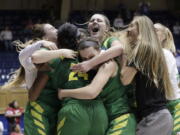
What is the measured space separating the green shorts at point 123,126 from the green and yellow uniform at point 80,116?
0.07 meters

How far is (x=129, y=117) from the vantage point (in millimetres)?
3689

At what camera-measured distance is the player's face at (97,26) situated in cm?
401

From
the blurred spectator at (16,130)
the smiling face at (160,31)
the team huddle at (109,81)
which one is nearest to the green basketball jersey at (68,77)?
the team huddle at (109,81)

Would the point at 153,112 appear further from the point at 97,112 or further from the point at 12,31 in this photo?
the point at 12,31

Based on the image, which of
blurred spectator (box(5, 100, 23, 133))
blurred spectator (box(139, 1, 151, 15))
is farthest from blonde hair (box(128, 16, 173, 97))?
blurred spectator (box(139, 1, 151, 15))

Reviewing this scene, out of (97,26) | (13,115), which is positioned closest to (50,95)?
(97,26)

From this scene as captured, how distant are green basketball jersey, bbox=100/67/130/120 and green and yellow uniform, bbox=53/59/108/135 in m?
0.08

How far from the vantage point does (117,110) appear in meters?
3.68

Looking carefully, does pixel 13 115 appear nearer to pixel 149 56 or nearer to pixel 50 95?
pixel 50 95

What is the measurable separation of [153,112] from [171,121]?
6.2 inches

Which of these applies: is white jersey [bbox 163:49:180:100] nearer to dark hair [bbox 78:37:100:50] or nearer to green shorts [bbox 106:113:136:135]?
green shorts [bbox 106:113:136:135]

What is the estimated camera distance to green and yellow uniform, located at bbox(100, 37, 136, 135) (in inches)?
144

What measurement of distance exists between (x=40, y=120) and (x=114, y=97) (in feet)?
2.19

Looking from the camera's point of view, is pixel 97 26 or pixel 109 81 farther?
pixel 97 26
